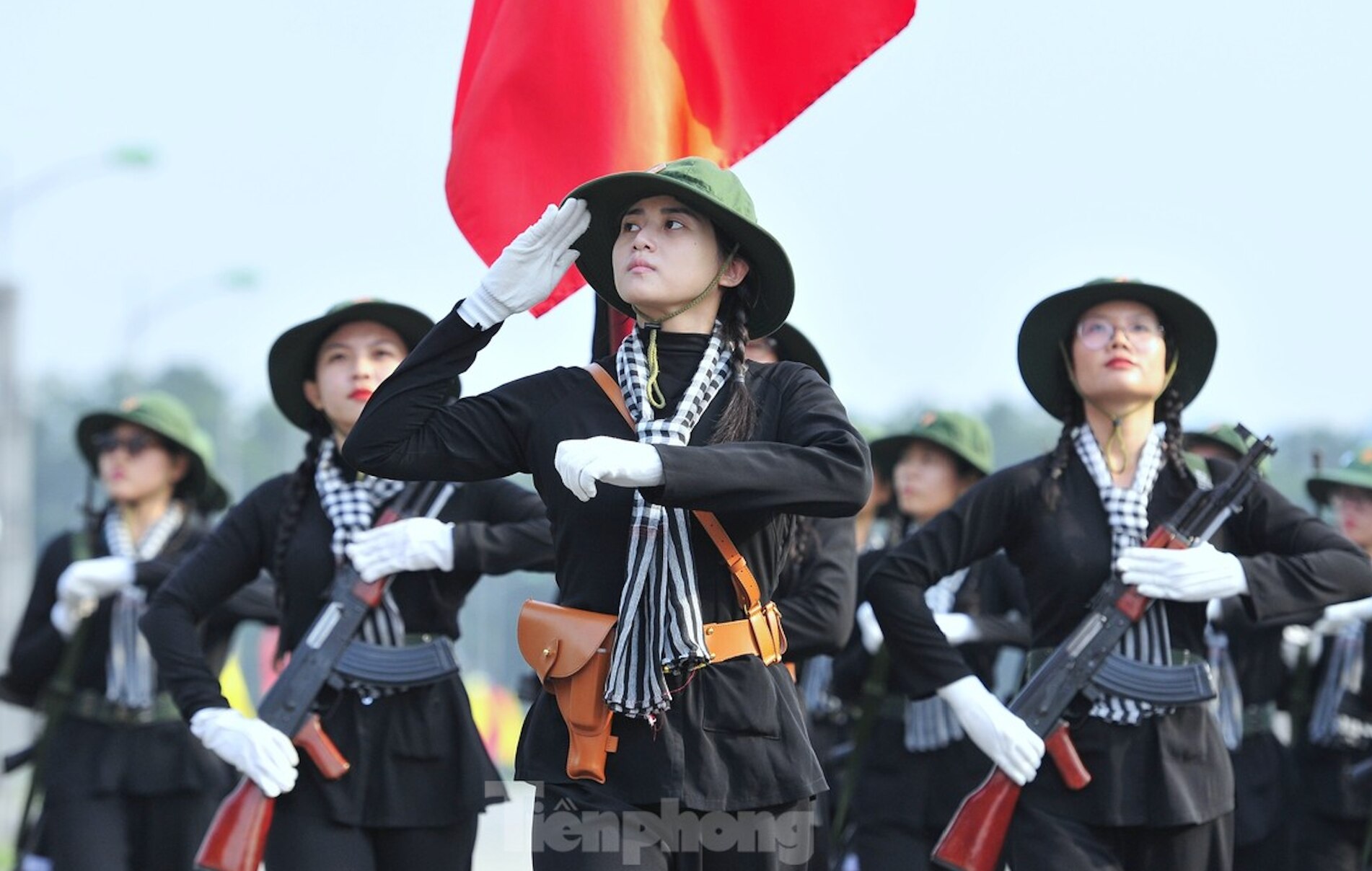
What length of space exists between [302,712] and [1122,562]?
2475 mm

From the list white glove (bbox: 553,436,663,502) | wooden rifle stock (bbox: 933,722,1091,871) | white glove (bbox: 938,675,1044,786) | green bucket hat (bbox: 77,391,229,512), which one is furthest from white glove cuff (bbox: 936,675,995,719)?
green bucket hat (bbox: 77,391,229,512)

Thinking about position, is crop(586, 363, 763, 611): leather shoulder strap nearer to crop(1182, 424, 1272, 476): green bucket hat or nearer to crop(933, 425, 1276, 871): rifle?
crop(933, 425, 1276, 871): rifle

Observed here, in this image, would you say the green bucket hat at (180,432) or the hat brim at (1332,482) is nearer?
the green bucket hat at (180,432)

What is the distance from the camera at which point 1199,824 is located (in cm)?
610

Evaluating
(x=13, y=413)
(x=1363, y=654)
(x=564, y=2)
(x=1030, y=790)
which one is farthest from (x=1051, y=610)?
(x=13, y=413)

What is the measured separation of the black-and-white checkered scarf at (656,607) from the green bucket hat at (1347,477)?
588cm

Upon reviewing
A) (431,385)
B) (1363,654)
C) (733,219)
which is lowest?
(1363,654)

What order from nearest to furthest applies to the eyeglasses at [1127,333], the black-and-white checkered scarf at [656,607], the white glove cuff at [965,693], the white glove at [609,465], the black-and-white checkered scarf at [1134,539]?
the white glove at [609,465] → the black-and-white checkered scarf at [656,607] → the black-and-white checkered scarf at [1134,539] → the white glove cuff at [965,693] → the eyeglasses at [1127,333]

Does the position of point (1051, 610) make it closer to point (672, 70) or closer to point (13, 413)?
point (672, 70)

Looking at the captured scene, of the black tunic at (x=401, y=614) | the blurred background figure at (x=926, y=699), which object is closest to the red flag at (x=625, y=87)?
the black tunic at (x=401, y=614)

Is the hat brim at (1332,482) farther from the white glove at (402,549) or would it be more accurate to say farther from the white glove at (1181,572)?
the white glove at (402,549)

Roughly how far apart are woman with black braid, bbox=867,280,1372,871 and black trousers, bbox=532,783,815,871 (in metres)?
1.55

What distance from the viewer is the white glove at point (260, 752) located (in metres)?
6.45

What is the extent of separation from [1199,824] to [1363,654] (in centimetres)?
352
